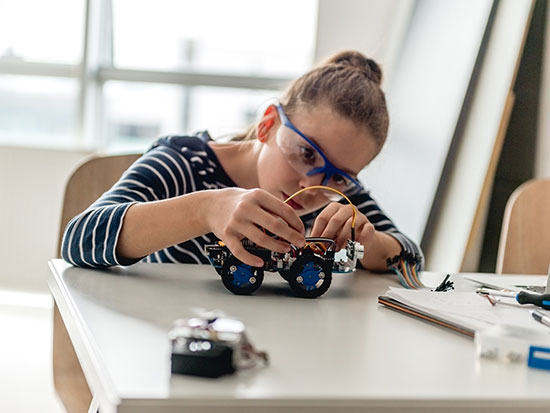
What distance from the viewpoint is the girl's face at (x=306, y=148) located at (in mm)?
1192

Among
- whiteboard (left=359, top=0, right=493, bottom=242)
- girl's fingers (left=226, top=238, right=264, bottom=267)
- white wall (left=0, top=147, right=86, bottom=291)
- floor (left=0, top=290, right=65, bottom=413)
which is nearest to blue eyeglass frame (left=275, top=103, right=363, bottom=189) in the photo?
girl's fingers (left=226, top=238, right=264, bottom=267)

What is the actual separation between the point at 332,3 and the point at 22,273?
1.94 m

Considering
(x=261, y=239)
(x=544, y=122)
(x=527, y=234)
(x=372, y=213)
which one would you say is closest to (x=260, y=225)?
(x=261, y=239)

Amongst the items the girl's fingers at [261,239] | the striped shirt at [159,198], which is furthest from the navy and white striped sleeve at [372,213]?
the girl's fingers at [261,239]

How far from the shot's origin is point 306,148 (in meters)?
1.17

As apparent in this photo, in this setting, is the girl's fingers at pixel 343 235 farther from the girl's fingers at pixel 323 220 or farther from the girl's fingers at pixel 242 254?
the girl's fingers at pixel 242 254

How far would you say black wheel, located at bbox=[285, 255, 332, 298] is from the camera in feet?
2.95

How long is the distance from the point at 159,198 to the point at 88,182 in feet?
0.64

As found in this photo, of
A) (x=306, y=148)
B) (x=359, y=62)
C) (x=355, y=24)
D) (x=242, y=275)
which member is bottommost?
(x=242, y=275)

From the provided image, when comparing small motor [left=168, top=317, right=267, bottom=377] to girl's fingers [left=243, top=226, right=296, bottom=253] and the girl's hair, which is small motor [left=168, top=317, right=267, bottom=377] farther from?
the girl's hair

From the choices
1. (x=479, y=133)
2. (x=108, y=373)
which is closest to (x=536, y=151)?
(x=479, y=133)

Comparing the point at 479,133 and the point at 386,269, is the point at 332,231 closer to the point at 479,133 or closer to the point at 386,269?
the point at 386,269

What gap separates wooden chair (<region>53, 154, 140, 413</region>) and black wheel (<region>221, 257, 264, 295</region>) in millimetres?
491

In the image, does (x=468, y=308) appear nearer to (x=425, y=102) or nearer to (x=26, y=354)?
(x=425, y=102)
